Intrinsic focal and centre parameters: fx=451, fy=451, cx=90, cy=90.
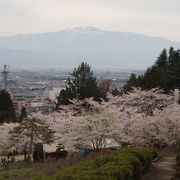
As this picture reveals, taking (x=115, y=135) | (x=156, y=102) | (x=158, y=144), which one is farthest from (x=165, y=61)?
(x=115, y=135)

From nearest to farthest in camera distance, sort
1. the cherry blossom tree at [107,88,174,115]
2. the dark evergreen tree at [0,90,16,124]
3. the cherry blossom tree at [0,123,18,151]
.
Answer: the cherry blossom tree at [107,88,174,115]
the cherry blossom tree at [0,123,18,151]
the dark evergreen tree at [0,90,16,124]

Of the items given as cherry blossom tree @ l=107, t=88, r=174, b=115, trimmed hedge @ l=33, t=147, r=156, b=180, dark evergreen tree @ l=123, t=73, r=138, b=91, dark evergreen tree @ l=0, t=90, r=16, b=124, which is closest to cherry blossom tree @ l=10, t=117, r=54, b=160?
cherry blossom tree @ l=107, t=88, r=174, b=115

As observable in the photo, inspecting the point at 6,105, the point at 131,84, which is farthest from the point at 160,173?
the point at 6,105

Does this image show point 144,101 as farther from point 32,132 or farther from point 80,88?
point 80,88

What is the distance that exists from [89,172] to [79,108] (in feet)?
86.0

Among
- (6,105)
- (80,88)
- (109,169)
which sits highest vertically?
(109,169)

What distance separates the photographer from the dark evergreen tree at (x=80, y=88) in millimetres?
47169

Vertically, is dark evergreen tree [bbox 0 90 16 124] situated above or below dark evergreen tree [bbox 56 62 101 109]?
below

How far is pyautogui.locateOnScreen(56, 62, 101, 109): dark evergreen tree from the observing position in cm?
4717

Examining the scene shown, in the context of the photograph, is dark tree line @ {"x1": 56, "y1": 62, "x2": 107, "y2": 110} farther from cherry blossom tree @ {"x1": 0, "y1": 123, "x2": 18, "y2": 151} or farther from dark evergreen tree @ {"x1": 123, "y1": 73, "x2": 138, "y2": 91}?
cherry blossom tree @ {"x1": 0, "y1": 123, "x2": 18, "y2": 151}

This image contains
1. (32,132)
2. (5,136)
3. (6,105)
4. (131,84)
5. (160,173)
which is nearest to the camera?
(160,173)

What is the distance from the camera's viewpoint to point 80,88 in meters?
48.5

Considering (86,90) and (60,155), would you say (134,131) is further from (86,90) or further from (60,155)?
(86,90)

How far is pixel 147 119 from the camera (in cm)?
2594
